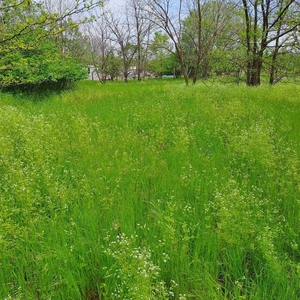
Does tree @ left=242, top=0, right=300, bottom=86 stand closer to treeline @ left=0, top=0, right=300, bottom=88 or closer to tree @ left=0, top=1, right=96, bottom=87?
treeline @ left=0, top=0, right=300, bottom=88

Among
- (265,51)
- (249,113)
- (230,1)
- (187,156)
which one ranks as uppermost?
(230,1)

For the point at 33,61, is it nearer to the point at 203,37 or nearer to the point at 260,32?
the point at 260,32

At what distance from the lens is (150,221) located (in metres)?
2.51

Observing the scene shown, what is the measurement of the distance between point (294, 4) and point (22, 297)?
12269 millimetres

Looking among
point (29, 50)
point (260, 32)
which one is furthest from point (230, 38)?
point (29, 50)

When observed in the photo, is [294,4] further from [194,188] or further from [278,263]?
[278,263]

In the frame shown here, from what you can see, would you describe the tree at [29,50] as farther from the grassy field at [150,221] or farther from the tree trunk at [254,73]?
the tree trunk at [254,73]

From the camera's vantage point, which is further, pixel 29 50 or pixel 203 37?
pixel 203 37

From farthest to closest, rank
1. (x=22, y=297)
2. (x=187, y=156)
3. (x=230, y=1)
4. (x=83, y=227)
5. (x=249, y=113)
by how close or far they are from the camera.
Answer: (x=230, y=1)
(x=249, y=113)
(x=187, y=156)
(x=83, y=227)
(x=22, y=297)

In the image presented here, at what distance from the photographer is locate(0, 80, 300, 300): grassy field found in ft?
6.07

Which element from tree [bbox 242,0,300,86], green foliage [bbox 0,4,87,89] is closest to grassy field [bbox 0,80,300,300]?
green foliage [bbox 0,4,87,89]

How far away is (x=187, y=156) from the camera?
401 centimetres

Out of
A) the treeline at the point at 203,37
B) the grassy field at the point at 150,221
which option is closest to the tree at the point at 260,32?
the treeline at the point at 203,37

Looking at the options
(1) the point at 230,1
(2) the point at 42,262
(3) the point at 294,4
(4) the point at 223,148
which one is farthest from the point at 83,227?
(1) the point at 230,1
